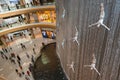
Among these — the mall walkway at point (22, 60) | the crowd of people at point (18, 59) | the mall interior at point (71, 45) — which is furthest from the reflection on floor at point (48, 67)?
the mall walkway at point (22, 60)

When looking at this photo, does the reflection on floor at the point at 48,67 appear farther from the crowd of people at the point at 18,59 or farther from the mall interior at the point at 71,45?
the crowd of people at the point at 18,59

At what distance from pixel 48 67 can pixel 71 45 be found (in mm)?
7712

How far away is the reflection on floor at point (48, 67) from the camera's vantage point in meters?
15.5

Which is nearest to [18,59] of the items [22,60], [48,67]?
[22,60]

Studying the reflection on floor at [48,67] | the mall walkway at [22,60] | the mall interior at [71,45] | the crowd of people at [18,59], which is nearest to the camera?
the mall interior at [71,45]

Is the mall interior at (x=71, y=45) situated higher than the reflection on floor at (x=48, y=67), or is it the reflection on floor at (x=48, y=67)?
the mall interior at (x=71, y=45)

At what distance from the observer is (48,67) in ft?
55.9

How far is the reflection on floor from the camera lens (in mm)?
15498

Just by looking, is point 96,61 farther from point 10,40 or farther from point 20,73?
point 10,40

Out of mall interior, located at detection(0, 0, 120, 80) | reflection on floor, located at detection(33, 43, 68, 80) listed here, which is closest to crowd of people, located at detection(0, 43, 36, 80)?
mall interior, located at detection(0, 0, 120, 80)

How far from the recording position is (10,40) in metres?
A: 22.3

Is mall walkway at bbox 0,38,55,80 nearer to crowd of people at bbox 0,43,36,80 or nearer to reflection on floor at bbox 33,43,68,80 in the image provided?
crowd of people at bbox 0,43,36,80

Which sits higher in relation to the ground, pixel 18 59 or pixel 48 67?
pixel 18 59

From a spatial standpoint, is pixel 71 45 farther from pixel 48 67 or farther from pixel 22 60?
pixel 22 60
